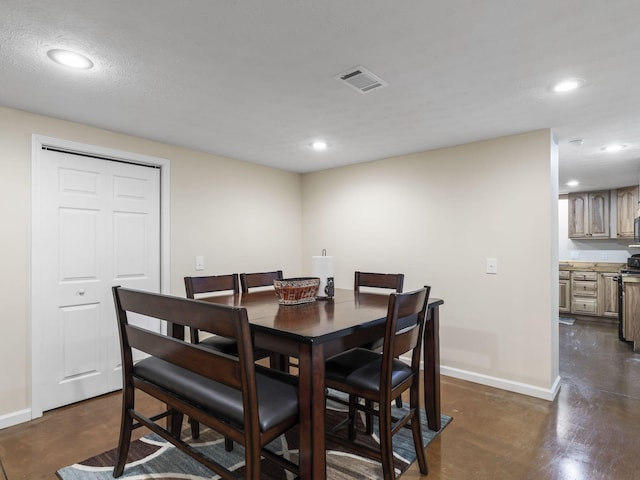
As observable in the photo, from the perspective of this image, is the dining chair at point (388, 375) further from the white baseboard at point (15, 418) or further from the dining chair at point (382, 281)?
the white baseboard at point (15, 418)

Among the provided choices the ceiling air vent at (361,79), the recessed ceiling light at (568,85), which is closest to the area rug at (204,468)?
the ceiling air vent at (361,79)

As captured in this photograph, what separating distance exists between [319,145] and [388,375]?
7.45ft

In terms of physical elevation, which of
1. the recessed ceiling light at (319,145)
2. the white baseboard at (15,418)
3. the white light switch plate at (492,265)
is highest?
the recessed ceiling light at (319,145)

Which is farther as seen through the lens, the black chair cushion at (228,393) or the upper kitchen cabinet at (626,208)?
the upper kitchen cabinet at (626,208)

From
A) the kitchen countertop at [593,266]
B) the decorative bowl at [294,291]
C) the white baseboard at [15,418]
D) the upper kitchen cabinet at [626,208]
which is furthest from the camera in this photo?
the kitchen countertop at [593,266]

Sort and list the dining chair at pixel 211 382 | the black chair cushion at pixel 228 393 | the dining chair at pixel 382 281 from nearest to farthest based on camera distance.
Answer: the dining chair at pixel 211 382, the black chair cushion at pixel 228 393, the dining chair at pixel 382 281

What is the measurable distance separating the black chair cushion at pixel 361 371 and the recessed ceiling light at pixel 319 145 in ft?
6.35

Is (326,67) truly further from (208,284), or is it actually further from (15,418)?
(15,418)

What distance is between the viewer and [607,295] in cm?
536

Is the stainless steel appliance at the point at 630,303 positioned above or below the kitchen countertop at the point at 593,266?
below

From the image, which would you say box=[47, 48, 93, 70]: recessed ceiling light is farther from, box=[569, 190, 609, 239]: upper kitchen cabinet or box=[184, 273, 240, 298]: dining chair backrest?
box=[569, 190, 609, 239]: upper kitchen cabinet

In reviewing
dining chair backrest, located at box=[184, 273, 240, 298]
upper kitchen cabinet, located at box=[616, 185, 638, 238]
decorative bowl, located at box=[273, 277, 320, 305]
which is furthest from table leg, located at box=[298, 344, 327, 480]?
upper kitchen cabinet, located at box=[616, 185, 638, 238]

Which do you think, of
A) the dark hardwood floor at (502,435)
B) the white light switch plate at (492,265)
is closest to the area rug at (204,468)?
the dark hardwood floor at (502,435)

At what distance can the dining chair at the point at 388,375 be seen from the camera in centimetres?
158
